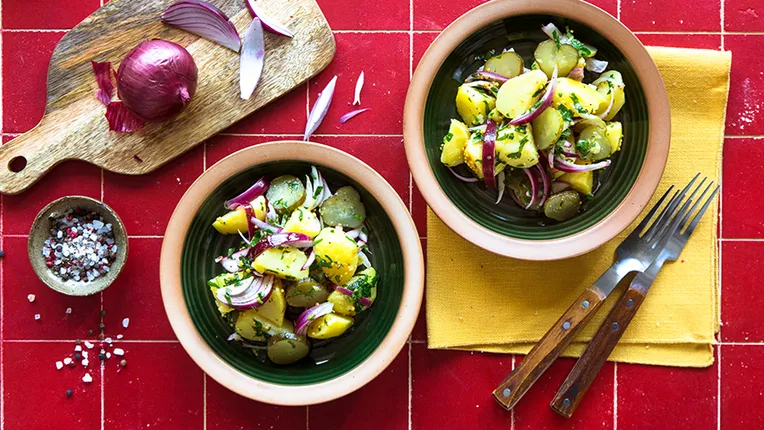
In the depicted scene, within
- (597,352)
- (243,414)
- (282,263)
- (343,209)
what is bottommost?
(243,414)

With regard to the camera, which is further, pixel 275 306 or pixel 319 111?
pixel 319 111

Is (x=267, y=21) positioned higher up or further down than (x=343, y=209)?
higher up

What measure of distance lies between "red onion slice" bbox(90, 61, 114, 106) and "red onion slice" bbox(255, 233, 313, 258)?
52 centimetres

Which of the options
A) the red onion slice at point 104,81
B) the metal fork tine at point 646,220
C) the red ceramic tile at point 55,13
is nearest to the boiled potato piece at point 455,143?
the metal fork tine at point 646,220

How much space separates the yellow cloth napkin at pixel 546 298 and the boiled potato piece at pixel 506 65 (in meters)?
0.35

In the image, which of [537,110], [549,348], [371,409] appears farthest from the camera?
[371,409]

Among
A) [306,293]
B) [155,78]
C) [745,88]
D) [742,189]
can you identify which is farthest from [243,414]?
[745,88]

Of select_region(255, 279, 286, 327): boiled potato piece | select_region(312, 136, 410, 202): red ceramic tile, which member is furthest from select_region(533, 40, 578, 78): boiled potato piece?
select_region(255, 279, 286, 327): boiled potato piece

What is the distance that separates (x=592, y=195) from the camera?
1464 millimetres

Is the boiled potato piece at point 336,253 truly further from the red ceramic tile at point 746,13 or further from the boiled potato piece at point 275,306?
the red ceramic tile at point 746,13

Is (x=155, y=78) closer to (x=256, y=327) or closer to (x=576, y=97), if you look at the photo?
(x=256, y=327)

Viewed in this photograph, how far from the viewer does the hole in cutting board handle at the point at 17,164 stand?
158 centimetres

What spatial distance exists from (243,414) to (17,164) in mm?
769

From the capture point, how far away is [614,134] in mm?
1409
